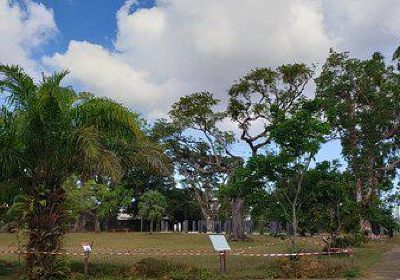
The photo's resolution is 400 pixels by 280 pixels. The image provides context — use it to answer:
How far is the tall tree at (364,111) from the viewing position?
34.2 metres

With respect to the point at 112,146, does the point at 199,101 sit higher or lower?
higher

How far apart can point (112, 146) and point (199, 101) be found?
22.1 meters

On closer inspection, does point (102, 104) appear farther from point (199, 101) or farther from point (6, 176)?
point (199, 101)

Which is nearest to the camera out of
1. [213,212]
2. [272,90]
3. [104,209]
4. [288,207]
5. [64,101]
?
[64,101]

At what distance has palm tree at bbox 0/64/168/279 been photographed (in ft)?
37.6

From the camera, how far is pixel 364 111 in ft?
116

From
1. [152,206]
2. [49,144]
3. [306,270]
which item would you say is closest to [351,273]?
[306,270]

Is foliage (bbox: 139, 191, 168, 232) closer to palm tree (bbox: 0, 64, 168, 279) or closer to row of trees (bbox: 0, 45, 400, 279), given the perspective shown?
row of trees (bbox: 0, 45, 400, 279)

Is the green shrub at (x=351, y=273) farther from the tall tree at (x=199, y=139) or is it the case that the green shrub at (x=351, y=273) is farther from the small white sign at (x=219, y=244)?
the tall tree at (x=199, y=139)

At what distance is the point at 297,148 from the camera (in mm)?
14898

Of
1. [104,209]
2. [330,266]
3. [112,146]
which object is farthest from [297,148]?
[104,209]

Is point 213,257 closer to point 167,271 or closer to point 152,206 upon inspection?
point 167,271

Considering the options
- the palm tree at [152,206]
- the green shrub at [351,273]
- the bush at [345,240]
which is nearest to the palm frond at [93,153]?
the green shrub at [351,273]

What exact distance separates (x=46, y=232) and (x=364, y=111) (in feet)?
95.1
